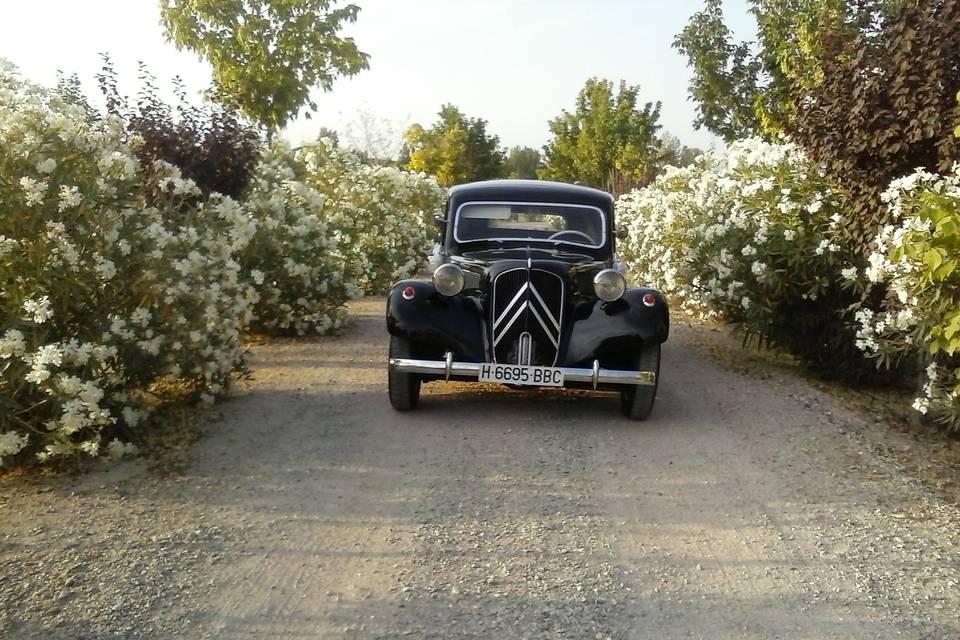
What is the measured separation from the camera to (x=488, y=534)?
4.72m

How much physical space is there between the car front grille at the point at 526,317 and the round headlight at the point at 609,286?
304mm

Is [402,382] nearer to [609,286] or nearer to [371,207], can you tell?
[609,286]

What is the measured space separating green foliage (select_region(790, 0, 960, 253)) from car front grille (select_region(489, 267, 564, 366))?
2.65 m

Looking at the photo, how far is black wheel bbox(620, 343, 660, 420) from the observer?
268 inches

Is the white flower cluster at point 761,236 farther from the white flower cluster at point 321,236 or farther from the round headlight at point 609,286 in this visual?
the white flower cluster at point 321,236

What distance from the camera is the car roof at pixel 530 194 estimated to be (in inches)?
328

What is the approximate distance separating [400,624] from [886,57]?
622 cm

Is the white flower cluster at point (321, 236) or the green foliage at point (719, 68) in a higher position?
the green foliage at point (719, 68)

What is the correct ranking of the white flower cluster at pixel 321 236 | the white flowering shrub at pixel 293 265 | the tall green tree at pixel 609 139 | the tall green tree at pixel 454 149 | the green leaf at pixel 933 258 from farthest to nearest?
1. the tall green tree at pixel 454 149
2. the tall green tree at pixel 609 139
3. the white flower cluster at pixel 321 236
4. the white flowering shrub at pixel 293 265
5. the green leaf at pixel 933 258

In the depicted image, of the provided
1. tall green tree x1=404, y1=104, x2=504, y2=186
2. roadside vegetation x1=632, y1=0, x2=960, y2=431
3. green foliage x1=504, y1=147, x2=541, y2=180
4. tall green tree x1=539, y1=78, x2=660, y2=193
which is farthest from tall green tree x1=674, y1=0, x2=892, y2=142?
green foliage x1=504, y1=147, x2=541, y2=180

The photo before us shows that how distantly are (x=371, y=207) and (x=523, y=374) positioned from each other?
376 inches

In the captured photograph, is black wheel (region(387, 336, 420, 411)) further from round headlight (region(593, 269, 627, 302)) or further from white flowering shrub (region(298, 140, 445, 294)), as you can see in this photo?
white flowering shrub (region(298, 140, 445, 294))

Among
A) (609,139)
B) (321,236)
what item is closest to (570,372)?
(321,236)

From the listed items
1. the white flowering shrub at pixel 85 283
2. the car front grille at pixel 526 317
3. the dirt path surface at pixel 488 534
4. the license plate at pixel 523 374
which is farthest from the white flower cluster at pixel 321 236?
the dirt path surface at pixel 488 534
